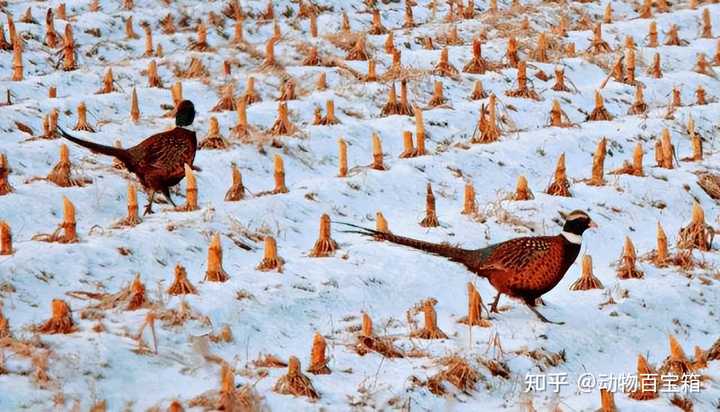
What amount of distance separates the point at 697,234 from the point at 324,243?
362cm

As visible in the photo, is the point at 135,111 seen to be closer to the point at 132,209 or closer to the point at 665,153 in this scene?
the point at 132,209

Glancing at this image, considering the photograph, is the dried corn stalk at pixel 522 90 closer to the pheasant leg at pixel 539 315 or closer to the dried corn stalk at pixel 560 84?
the dried corn stalk at pixel 560 84

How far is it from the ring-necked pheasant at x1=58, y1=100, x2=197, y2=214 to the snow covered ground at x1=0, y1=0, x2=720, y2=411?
318mm

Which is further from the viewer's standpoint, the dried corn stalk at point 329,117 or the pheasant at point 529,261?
the dried corn stalk at point 329,117

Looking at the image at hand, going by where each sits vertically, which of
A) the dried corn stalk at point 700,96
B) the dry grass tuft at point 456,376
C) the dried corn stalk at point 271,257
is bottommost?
the dried corn stalk at point 700,96

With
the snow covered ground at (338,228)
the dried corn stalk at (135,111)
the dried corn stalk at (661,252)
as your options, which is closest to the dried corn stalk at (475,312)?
the snow covered ground at (338,228)

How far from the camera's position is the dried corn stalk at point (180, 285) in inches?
289

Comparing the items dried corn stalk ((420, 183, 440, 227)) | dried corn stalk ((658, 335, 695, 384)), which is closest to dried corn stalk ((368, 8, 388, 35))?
dried corn stalk ((420, 183, 440, 227))

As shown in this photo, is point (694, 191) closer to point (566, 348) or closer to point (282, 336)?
point (566, 348)

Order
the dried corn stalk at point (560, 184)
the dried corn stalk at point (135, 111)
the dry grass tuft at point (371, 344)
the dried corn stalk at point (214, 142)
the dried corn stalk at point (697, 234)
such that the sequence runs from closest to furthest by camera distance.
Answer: the dry grass tuft at point (371, 344) < the dried corn stalk at point (697, 234) < the dried corn stalk at point (560, 184) < the dried corn stalk at point (214, 142) < the dried corn stalk at point (135, 111)

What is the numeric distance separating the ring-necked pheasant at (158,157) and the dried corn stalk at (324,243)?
1426 millimetres

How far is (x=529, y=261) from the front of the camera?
7.66 metres

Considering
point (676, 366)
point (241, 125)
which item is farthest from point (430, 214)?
point (676, 366)

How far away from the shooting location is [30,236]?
850 centimetres
